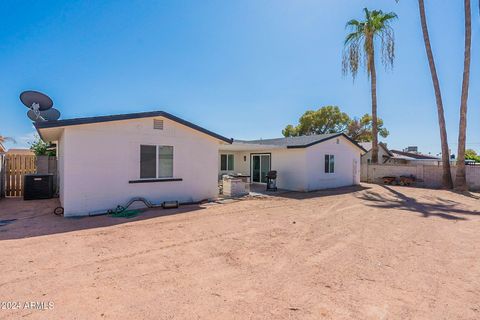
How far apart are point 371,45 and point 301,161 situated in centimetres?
1252

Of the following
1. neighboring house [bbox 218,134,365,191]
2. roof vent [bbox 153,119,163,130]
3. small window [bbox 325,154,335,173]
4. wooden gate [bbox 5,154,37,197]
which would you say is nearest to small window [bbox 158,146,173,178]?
roof vent [bbox 153,119,163,130]

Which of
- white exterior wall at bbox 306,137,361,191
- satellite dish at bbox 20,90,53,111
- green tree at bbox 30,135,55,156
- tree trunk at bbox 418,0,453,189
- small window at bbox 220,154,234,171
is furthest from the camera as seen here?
small window at bbox 220,154,234,171

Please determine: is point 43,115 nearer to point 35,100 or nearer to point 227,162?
point 35,100

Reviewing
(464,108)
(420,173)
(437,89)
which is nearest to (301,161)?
(437,89)

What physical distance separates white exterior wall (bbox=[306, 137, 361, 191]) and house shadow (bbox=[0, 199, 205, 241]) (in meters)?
7.80

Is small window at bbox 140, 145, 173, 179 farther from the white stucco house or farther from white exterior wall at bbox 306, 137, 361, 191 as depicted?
white exterior wall at bbox 306, 137, 361, 191

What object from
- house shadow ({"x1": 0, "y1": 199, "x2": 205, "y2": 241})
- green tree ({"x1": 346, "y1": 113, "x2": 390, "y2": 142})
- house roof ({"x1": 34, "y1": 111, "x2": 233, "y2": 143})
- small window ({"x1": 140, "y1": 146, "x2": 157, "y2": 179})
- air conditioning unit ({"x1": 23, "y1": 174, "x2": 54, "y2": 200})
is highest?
green tree ({"x1": 346, "y1": 113, "x2": 390, "y2": 142})

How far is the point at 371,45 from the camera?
65.0 feet

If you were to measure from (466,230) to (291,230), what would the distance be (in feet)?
14.7

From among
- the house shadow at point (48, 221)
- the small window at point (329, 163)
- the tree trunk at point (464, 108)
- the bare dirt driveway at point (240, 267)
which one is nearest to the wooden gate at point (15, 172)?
the house shadow at point (48, 221)

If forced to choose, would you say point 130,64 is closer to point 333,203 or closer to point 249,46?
point 249,46

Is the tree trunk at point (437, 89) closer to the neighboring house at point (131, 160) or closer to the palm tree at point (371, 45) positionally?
the palm tree at point (371, 45)

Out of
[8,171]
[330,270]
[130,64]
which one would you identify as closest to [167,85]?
[130,64]

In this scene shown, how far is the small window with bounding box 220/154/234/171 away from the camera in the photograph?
713 inches
